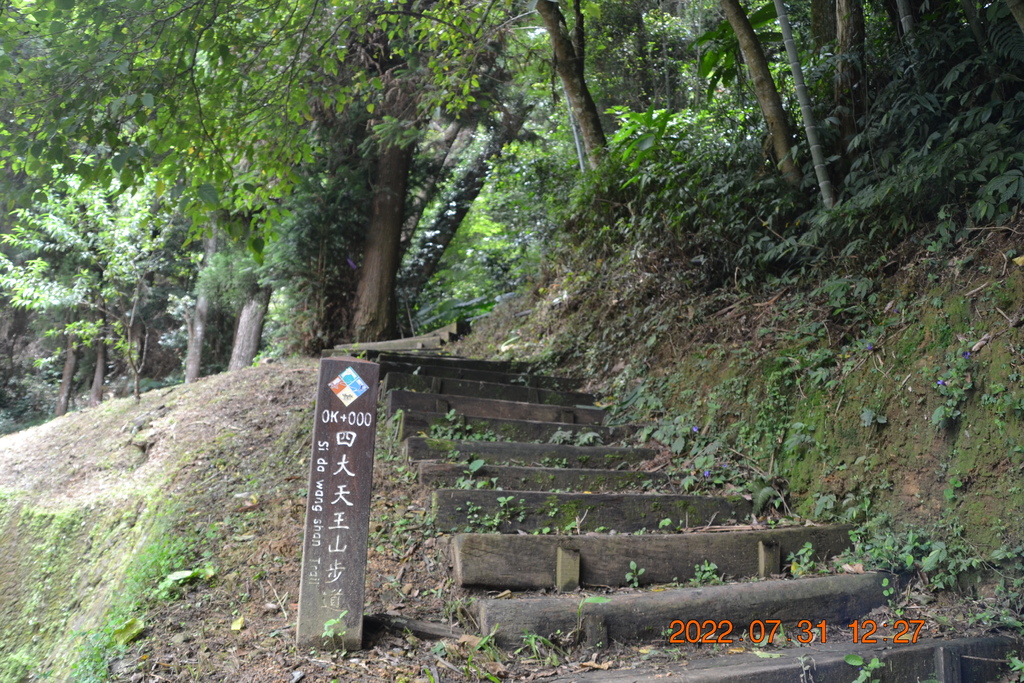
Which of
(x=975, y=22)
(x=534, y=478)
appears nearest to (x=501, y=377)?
(x=534, y=478)

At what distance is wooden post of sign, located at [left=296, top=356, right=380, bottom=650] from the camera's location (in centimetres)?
271

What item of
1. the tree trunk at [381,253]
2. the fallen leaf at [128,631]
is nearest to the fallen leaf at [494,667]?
the fallen leaf at [128,631]

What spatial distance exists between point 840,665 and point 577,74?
23.3 feet

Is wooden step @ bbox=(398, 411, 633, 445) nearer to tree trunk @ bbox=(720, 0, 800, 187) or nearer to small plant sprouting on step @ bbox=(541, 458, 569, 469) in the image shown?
small plant sprouting on step @ bbox=(541, 458, 569, 469)

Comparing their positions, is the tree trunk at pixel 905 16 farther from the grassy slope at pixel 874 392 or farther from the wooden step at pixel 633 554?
the wooden step at pixel 633 554

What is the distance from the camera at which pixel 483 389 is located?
5895 mm

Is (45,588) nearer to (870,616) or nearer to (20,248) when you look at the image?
(870,616)

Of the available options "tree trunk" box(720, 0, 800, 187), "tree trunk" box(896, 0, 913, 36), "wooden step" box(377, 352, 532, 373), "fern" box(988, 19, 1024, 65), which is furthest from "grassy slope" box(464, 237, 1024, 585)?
"tree trunk" box(896, 0, 913, 36)

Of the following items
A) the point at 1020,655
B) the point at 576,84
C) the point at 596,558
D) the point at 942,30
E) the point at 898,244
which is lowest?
the point at 1020,655

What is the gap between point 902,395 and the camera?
3793mm

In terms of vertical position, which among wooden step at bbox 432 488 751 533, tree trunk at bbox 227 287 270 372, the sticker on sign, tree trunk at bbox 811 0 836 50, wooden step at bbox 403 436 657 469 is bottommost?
wooden step at bbox 432 488 751 533

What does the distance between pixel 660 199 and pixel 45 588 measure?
6.44 metres

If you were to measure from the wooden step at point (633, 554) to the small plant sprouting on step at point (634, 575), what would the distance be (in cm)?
2

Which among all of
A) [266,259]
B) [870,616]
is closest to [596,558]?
[870,616]
